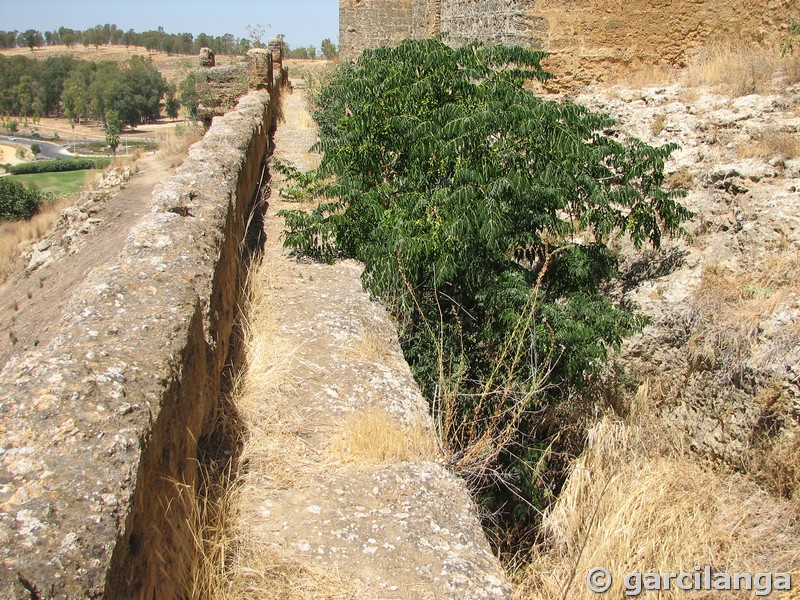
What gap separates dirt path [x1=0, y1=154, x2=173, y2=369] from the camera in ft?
23.8

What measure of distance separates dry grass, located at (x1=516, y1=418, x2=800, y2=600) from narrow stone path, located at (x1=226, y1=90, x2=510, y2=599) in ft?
1.69

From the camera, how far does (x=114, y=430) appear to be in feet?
5.91

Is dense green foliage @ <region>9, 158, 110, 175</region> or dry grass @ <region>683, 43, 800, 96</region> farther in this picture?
dense green foliage @ <region>9, 158, 110, 175</region>

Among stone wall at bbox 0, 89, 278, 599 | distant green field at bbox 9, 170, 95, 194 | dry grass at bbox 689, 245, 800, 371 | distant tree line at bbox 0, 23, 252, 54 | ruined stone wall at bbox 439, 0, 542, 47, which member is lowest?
distant green field at bbox 9, 170, 95, 194

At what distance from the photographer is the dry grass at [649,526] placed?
2.74 metres

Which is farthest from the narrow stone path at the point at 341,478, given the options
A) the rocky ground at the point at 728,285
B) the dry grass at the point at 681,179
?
the dry grass at the point at 681,179

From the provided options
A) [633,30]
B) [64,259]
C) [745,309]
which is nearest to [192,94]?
[64,259]

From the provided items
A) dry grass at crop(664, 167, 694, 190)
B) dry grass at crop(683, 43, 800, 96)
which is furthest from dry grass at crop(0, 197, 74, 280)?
dry grass at crop(683, 43, 800, 96)

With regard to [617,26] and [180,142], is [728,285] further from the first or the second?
[180,142]

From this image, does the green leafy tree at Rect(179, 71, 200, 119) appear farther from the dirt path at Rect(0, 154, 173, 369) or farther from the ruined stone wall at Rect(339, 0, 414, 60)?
the ruined stone wall at Rect(339, 0, 414, 60)

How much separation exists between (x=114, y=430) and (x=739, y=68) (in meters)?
7.44

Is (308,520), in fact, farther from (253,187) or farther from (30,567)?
(253,187)

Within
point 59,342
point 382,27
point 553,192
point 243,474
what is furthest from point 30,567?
point 382,27

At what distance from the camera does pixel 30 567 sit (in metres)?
1.38
